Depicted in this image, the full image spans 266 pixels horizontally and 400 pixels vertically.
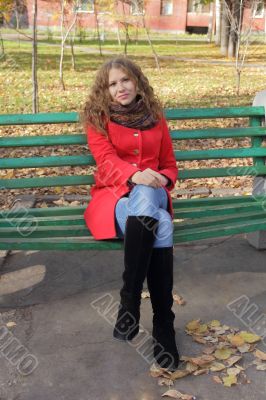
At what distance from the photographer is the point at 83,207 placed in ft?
11.3

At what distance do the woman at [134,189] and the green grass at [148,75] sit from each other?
3443 millimetres

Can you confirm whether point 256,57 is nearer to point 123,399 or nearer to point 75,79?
point 75,79

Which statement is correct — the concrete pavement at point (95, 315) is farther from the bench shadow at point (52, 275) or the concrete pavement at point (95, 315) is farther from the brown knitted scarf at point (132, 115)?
the brown knitted scarf at point (132, 115)

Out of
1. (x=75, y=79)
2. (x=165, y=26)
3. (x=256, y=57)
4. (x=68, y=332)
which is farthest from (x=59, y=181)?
(x=165, y=26)

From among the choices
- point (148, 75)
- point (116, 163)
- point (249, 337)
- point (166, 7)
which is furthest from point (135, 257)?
point (166, 7)

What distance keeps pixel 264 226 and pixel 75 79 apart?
10437 mm

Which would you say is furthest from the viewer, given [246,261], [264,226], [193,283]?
[246,261]

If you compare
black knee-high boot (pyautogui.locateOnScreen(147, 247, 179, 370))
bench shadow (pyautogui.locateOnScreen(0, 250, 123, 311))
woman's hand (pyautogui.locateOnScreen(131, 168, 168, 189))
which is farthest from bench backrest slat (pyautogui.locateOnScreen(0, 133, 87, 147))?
black knee-high boot (pyautogui.locateOnScreen(147, 247, 179, 370))

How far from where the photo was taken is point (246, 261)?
386 cm

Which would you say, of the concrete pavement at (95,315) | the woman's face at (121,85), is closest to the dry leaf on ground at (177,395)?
the concrete pavement at (95,315)

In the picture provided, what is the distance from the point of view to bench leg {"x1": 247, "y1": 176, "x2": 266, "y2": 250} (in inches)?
152

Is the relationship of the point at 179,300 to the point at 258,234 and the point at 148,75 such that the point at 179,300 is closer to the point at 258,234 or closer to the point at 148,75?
the point at 258,234

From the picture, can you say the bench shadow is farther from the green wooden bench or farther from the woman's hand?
the woman's hand

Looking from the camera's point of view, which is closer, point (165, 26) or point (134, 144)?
point (134, 144)
